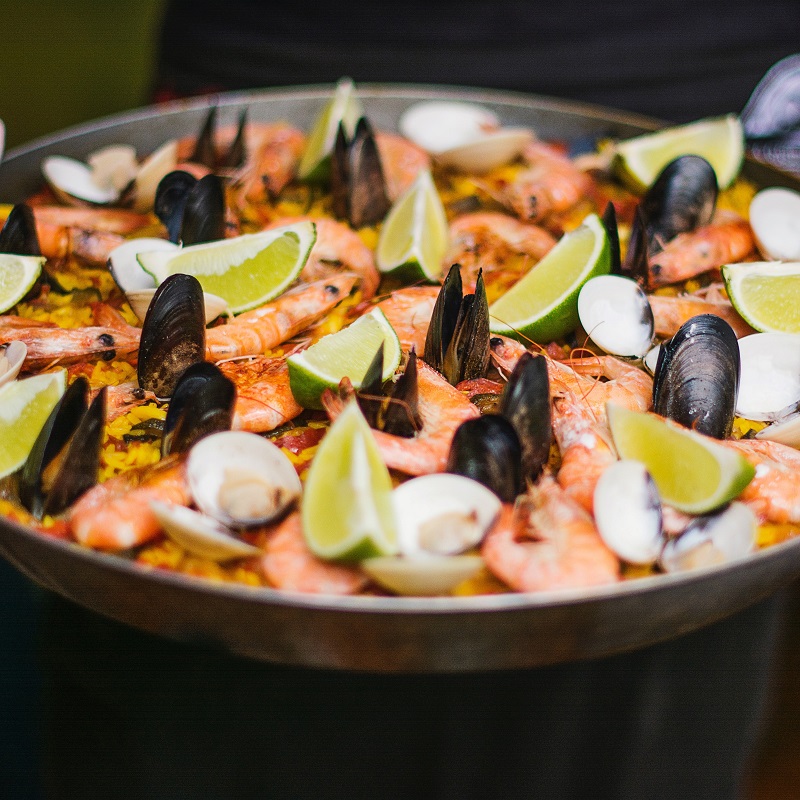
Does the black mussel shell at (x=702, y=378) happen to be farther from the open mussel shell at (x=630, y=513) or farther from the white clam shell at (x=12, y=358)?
the white clam shell at (x=12, y=358)

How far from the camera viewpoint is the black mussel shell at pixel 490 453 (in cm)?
123

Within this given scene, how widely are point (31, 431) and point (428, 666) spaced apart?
0.76 meters

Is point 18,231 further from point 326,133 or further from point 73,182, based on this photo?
point 326,133

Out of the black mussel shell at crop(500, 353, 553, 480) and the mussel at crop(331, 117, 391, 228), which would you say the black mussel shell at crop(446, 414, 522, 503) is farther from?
the mussel at crop(331, 117, 391, 228)

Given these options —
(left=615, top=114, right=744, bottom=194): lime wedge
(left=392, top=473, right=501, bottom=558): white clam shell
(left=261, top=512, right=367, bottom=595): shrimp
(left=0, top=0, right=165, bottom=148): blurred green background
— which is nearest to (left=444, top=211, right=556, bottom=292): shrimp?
(left=615, top=114, right=744, bottom=194): lime wedge

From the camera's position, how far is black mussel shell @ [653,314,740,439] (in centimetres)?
141

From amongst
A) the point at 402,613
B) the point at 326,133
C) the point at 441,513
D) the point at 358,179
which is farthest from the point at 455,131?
Answer: the point at 402,613

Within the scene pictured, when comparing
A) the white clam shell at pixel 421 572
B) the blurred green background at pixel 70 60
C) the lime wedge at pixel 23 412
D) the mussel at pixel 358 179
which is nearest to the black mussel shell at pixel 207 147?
the mussel at pixel 358 179

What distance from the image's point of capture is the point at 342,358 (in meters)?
1.46

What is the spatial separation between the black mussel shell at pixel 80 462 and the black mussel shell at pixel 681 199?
1364 mm

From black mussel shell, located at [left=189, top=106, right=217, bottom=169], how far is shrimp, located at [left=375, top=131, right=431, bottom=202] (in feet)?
1.48

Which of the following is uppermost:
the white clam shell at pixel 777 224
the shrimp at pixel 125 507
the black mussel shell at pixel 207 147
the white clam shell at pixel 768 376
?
the white clam shell at pixel 777 224

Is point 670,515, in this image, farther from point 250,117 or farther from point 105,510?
point 250,117

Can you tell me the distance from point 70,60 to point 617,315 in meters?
6.75
